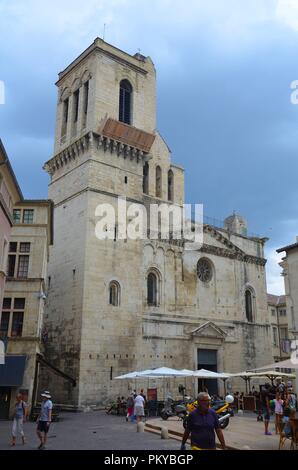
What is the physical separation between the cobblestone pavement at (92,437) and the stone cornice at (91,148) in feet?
63.8

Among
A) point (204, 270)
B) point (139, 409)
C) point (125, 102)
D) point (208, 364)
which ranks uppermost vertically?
point (125, 102)

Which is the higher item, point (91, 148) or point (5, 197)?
point (91, 148)

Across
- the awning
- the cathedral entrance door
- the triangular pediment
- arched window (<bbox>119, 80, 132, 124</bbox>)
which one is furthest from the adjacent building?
the cathedral entrance door

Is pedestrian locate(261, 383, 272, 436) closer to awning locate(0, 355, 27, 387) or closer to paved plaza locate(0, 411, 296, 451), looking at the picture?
paved plaza locate(0, 411, 296, 451)

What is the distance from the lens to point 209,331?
35594 millimetres

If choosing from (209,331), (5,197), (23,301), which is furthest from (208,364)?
(5,197)

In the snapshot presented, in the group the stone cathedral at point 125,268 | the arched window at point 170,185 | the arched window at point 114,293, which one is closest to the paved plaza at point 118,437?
the stone cathedral at point 125,268

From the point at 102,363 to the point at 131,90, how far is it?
22125 millimetres

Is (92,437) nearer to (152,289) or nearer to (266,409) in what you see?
(266,409)

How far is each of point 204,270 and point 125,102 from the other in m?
15.4

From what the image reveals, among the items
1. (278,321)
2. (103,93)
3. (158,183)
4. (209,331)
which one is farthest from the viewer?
(278,321)

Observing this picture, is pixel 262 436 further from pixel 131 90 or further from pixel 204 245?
pixel 131 90

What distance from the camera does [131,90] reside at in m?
37.7

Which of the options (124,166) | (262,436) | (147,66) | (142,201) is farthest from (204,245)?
(262,436)
